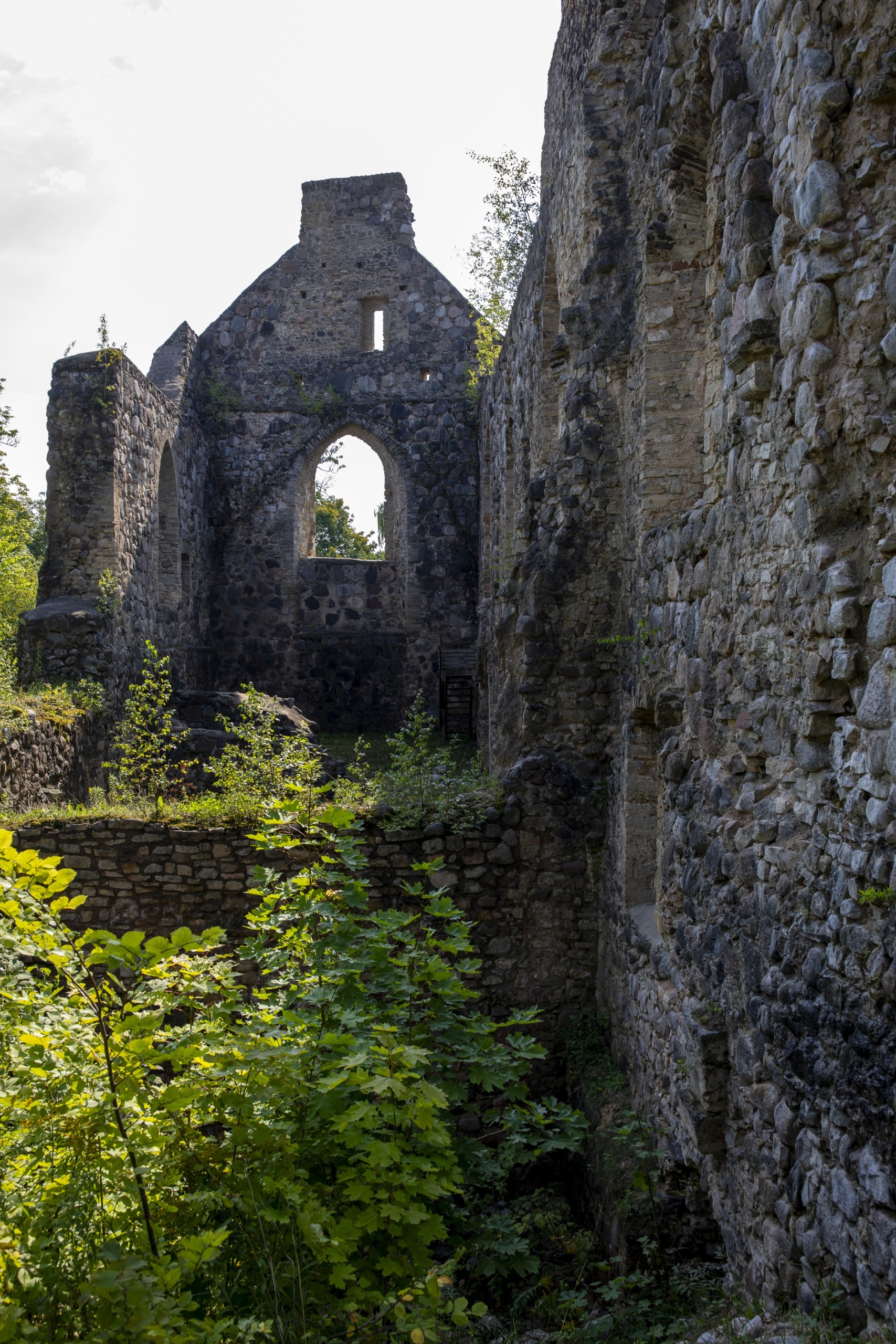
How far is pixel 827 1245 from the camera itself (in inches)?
107

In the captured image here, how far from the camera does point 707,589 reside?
415 centimetres

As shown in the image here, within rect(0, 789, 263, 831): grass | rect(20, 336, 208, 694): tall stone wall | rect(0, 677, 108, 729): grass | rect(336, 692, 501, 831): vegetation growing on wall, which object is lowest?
rect(0, 789, 263, 831): grass

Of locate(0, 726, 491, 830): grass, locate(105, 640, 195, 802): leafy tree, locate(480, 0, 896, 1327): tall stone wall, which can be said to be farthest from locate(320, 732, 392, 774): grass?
locate(480, 0, 896, 1327): tall stone wall

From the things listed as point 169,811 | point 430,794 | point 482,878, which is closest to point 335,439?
point 169,811

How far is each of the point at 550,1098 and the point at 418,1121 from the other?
1054 millimetres

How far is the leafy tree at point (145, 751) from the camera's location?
807 cm

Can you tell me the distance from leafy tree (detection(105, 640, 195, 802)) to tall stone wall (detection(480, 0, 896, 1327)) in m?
3.41

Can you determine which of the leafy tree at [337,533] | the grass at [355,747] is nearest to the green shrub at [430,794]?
the grass at [355,747]

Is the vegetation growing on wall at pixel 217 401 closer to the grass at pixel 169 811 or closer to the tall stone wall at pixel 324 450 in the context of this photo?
the tall stone wall at pixel 324 450

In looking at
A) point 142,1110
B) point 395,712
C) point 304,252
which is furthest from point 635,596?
point 304,252

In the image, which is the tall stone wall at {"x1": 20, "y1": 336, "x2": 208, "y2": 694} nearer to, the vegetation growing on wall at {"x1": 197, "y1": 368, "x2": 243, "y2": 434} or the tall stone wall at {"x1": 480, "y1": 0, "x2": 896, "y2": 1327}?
the vegetation growing on wall at {"x1": 197, "y1": 368, "x2": 243, "y2": 434}

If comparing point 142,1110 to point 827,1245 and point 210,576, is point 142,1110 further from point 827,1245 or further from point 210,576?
point 210,576

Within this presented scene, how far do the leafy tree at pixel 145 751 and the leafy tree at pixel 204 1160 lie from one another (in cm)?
395

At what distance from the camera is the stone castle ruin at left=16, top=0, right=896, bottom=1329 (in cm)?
276
